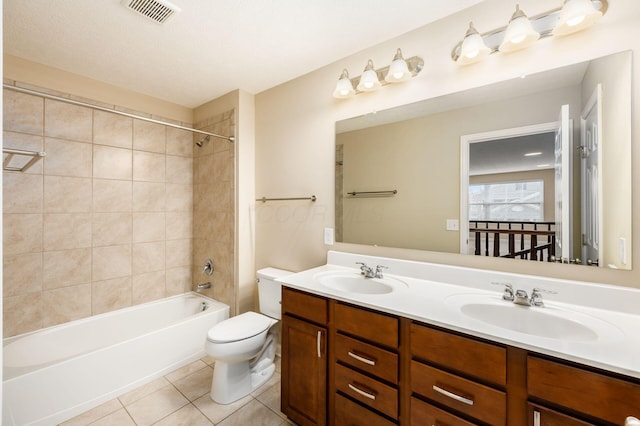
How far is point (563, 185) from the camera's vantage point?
1.33 metres

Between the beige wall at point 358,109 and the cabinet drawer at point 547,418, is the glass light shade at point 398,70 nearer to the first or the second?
the beige wall at point 358,109

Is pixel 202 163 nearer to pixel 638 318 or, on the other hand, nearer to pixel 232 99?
pixel 232 99

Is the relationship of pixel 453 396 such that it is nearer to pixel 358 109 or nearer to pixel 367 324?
pixel 367 324

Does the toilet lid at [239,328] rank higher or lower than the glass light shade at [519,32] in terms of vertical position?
lower

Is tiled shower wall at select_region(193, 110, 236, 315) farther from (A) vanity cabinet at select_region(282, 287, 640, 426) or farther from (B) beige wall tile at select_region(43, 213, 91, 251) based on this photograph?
(A) vanity cabinet at select_region(282, 287, 640, 426)

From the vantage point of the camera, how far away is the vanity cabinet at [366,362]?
4.02ft

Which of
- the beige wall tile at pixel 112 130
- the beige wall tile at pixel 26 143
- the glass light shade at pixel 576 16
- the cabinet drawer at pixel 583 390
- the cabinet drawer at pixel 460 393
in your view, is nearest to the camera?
the cabinet drawer at pixel 583 390

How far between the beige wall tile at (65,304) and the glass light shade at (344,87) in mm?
2581

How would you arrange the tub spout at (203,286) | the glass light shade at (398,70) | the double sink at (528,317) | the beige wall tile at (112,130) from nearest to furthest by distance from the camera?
the double sink at (528,317)
the glass light shade at (398,70)
the beige wall tile at (112,130)
the tub spout at (203,286)

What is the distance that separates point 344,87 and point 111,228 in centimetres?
234

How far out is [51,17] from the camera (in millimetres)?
1646

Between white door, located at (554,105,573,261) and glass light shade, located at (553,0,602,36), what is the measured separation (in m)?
0.34

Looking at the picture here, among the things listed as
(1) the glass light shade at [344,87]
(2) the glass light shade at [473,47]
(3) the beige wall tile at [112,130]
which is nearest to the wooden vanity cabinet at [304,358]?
(1) the glass light shade at [344,87]

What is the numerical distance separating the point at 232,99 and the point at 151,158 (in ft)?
3.26
